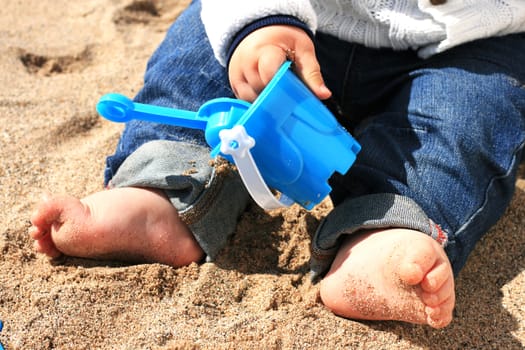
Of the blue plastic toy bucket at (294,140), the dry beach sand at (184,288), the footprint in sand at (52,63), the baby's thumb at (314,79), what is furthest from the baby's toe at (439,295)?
the footprint in sand at (52,63)

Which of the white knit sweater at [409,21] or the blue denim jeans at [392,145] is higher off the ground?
the white knit sweater at [409,21]

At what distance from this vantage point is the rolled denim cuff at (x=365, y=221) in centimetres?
100

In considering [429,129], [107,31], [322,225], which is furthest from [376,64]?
[107,31]

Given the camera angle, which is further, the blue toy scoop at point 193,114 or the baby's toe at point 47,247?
the baby's toe at point 47,247

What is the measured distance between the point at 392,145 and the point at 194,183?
367 mm

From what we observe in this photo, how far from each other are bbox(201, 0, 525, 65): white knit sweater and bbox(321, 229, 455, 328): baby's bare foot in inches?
18.0

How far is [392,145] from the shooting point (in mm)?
1136

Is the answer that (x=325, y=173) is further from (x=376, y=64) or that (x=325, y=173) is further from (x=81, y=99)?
(x=81, y=99)

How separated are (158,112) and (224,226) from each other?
25cm

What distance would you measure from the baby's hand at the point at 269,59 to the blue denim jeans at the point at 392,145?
168 mm

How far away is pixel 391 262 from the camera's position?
93 cm

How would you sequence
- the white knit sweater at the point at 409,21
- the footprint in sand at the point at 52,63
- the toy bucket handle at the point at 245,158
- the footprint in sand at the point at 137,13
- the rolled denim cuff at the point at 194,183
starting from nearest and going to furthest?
the toy bucket handle at the point at 245,158 → the rolled denim cuff at the point at 194,183 → the white knit sweater at the point at 409,21 → the footprint in sand at the point at 52,63 → the footprint in sand at the point at 137,13

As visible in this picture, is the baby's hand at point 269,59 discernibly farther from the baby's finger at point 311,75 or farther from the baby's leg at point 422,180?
the baby's leg at point 422,180

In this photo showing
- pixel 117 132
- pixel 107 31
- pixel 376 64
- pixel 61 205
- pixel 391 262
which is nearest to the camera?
pixel 391 262
